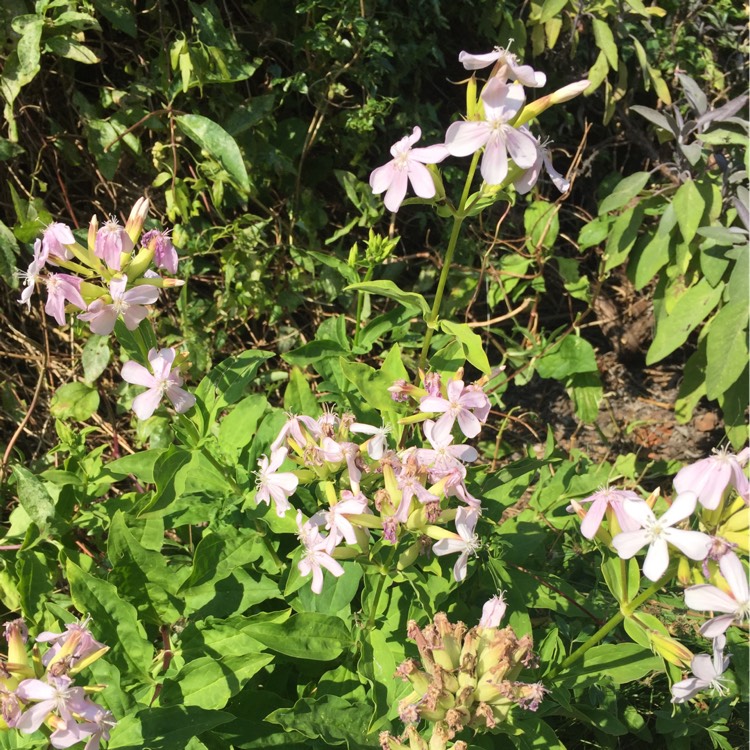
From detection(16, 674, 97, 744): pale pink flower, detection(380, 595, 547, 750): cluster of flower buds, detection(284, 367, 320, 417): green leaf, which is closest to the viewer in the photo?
detection(16, 674, 97, 744): pale pink flower

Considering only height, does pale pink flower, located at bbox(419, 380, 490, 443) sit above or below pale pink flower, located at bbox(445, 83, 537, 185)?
below

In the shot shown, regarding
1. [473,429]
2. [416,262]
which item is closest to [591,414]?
[416,262]

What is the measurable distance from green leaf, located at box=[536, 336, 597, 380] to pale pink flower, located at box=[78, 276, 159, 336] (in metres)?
1.68

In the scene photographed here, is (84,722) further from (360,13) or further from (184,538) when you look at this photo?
(360,13)

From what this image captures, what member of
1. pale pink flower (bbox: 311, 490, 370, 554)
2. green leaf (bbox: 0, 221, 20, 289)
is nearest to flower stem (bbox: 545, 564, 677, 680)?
pale pink flower (bbox: 311, 490, 370, 554)

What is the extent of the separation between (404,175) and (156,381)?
61 cm

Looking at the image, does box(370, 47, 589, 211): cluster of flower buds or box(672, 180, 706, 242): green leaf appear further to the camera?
box(672, 180, 706, 242): green leaf

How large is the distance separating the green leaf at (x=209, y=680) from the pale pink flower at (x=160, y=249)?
2.52 ft

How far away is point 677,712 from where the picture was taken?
71.8 inches

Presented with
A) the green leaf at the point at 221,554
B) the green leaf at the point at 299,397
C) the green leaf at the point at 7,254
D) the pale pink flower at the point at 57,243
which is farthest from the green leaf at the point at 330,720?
the green leaf at the point at 7,254

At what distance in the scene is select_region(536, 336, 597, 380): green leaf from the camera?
8.88 ft

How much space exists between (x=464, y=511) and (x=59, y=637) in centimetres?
73

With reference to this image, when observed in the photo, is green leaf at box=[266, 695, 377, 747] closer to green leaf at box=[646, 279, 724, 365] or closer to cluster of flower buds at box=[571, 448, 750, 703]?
cluster of flower buds at box=[571, 448, 750, 703]

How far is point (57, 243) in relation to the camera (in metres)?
1.42
